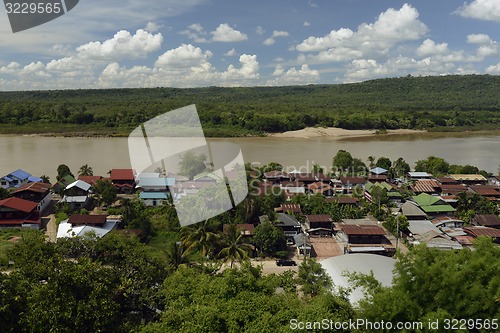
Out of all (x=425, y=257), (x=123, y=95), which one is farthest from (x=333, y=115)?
(x=123, y=95)

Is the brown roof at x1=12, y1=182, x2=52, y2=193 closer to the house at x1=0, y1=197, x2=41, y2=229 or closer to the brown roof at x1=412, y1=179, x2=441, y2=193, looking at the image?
the house at x1=0, y1=197, x2=41, y2=229

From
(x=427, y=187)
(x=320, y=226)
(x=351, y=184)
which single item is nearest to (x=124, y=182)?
(x=320, y=226)

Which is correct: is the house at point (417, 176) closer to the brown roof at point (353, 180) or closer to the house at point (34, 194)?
the brown roof at point (353, 180)

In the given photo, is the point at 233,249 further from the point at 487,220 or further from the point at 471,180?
the point at 471,180

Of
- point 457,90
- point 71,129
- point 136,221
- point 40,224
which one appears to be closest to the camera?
point 136,221

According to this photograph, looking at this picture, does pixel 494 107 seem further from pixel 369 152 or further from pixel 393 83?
pixel 369 152

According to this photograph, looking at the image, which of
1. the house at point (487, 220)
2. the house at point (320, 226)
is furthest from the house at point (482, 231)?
the house at point (320, 226)
